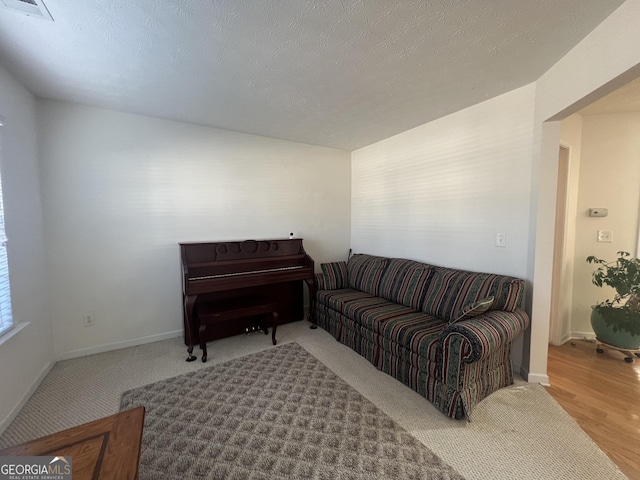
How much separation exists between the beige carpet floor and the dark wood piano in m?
0.40

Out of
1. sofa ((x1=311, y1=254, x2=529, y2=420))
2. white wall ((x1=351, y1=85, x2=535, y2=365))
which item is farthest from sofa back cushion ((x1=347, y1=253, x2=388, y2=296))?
white wall ((x1=351, y1=85, x2=535, y2=365))

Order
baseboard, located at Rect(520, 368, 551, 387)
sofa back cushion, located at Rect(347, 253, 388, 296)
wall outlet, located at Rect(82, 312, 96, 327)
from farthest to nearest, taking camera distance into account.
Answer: sofa back cushion, located at Rect(347, 253, 388, 296) < wall outlet, located at Rect(82, 312, 96, 327) < baseboard, located at Rect(520, 368, 551, 387)

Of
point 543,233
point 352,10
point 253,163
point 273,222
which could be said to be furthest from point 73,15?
point 543,233

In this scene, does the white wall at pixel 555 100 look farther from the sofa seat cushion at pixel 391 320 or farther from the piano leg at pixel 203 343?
the piano leg at pixel 203 343

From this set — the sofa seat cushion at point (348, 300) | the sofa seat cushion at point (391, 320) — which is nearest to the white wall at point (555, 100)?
the sofa seat cushion at point (391, 320)

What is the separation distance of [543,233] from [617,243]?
63.1 inches

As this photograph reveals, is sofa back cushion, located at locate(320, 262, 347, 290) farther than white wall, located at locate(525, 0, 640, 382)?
Yes

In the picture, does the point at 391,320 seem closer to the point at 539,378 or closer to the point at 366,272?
the point at 366,272

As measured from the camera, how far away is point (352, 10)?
4.44 feet

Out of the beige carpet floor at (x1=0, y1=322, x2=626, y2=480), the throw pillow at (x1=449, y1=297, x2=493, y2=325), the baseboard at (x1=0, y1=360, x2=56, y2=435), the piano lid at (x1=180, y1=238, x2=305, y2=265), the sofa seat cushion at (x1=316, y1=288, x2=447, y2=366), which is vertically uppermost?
the piano lid at (x1=180, y1=238, x2=305, y2=265)

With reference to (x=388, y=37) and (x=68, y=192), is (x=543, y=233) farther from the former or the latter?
(x=68, y=192)

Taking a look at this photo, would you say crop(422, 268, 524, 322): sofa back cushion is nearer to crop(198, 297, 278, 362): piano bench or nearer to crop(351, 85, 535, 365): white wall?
crop(351, 85, 535, 365): white wall

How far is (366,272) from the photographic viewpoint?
328cm

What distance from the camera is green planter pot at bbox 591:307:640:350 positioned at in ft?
8.16
